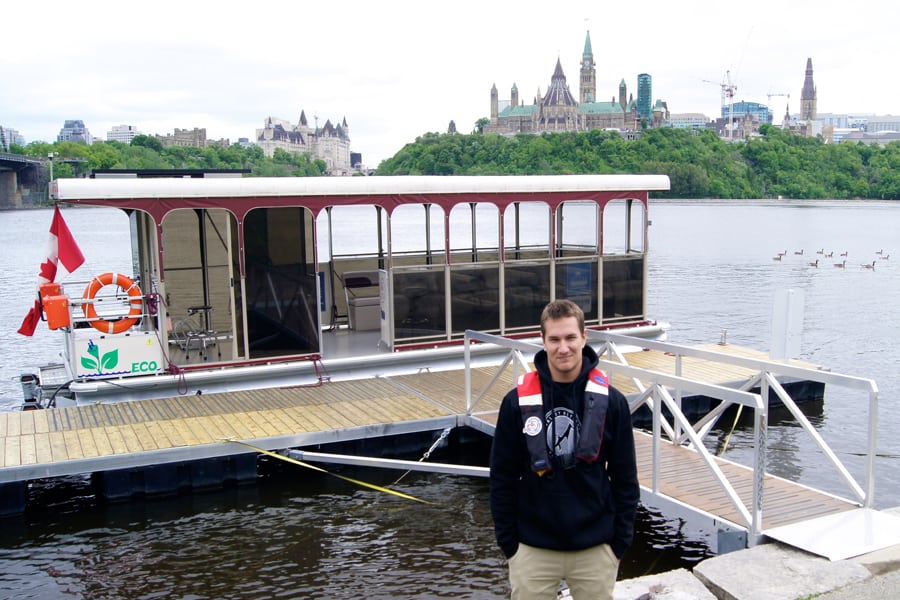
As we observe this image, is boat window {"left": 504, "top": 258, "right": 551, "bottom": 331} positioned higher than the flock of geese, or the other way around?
boat window {"left": 504, "top": 258, "right": 551, "bottom": 331}

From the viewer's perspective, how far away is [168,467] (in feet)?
33.7

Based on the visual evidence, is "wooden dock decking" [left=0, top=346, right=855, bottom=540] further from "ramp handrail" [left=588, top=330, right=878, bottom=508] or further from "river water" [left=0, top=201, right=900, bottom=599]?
"river water" [left=0, top=201, right=900, bottom=599]

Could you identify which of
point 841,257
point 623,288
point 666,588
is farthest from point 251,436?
point 841,257

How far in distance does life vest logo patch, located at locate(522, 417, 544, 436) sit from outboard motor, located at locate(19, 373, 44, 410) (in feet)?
34.2

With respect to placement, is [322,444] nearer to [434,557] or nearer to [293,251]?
[434,557]

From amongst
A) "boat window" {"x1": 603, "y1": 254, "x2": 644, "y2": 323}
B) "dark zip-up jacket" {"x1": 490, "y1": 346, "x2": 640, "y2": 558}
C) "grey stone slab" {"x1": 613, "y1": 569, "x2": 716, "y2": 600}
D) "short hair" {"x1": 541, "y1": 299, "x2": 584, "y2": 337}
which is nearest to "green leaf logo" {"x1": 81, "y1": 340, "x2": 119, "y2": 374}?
"boat window" {"x1": 603, "y1": 254, "x2": 644, "y2": 323}

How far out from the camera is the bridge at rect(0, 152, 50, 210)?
93.5m

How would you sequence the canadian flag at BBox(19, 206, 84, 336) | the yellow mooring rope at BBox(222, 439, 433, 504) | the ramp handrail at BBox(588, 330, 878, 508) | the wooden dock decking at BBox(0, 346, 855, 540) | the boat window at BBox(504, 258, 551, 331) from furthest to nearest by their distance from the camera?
the boat window at BBox(504, 258, 551, 331) → the canadian flag at BBox(19, 206, 84, 336) → the yellow mooring rope at BBox(222, 439, 433, 504) → the wooden dock decking at BBox(0, 346, 855, 540) → the ramp handrail at BBox(588, 330, 878, 508)

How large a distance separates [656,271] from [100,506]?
37213mm

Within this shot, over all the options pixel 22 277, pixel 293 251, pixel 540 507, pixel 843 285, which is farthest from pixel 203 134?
pixel 540 507

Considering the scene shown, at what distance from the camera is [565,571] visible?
4.29 m

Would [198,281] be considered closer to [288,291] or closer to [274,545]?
[288,291]

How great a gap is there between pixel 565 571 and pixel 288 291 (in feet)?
30.9

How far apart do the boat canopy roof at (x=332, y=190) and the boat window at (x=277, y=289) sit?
0.66 m
